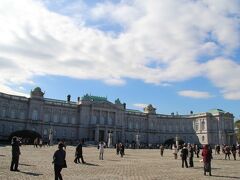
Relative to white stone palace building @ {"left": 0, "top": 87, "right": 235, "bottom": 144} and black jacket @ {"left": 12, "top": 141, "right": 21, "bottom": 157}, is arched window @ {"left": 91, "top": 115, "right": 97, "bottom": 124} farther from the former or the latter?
black jacket @ {"left": 12, "top": 141, "right": 21, "bottom": 157}

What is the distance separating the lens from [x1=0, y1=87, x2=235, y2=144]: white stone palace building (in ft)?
335

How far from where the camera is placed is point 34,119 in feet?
344

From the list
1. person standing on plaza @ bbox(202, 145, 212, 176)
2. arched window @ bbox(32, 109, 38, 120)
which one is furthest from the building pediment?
person standing on plaza @ bbox(202, 145, 212, 176)

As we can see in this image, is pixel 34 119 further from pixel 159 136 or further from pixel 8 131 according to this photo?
pixel 159 136

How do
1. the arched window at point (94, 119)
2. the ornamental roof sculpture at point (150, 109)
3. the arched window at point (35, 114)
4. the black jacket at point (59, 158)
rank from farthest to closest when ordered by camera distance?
the ornamental roof sculpture at point (150, 109) → the arched window at point (94, 119) → the arched window at point (35, 114) → the black jacket at point (59, 158)

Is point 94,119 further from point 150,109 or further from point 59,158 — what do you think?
point 59,158

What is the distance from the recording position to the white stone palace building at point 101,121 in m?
102

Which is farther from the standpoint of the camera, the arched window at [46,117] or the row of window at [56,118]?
the arched window at [46,117]

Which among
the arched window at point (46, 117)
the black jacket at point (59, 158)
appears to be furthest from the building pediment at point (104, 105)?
the black jacket at point (59, 158)

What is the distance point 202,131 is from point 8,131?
76.3 m

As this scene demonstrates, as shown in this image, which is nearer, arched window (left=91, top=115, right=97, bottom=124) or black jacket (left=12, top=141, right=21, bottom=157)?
black jacket (left=12, top=141, right=21, bottom=157)

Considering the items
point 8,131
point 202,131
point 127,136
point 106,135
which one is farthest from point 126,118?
point 8,131

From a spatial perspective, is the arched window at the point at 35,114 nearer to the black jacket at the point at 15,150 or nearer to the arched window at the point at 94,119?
the arched window at the point at 94,119

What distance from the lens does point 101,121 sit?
118062 millimetres
